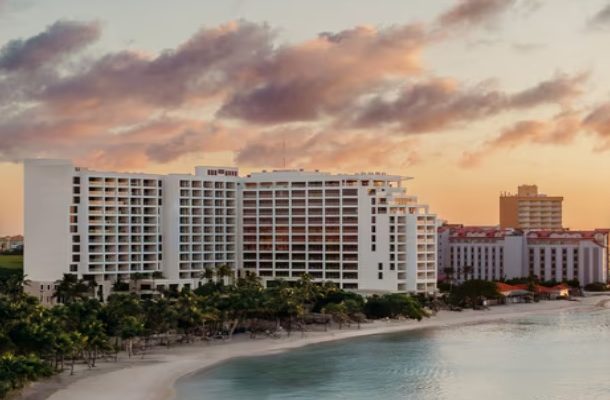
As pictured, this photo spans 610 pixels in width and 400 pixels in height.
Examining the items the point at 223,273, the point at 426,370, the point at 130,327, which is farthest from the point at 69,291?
the point at 426,370

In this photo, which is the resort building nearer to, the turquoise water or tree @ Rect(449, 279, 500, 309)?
tree @ Rect(449, 279, 500, 309)

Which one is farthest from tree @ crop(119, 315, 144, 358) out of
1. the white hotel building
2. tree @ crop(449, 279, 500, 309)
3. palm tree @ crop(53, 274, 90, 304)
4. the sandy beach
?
tree @ crop(449, 279, 500, 309)

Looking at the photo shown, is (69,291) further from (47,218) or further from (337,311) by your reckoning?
(337,311)

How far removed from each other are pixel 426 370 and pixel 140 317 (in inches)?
1145

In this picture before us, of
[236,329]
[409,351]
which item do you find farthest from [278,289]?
[409,351]

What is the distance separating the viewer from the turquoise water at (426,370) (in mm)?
84500

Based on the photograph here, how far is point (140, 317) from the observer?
10212 centimetres

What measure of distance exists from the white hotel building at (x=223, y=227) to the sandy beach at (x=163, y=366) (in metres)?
19.8

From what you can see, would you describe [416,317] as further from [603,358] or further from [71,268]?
[71,268]

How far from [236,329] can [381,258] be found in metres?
47.8

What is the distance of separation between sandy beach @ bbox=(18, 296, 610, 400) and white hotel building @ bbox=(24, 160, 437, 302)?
1978cm

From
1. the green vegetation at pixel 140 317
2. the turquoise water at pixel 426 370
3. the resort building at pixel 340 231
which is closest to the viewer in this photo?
the green vegetation at pixel 140 317

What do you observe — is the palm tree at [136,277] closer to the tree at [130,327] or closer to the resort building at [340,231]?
the resort building at [340,231]

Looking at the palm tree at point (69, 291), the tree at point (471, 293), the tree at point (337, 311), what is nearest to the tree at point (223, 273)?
the palm tree at point (69, 291)
